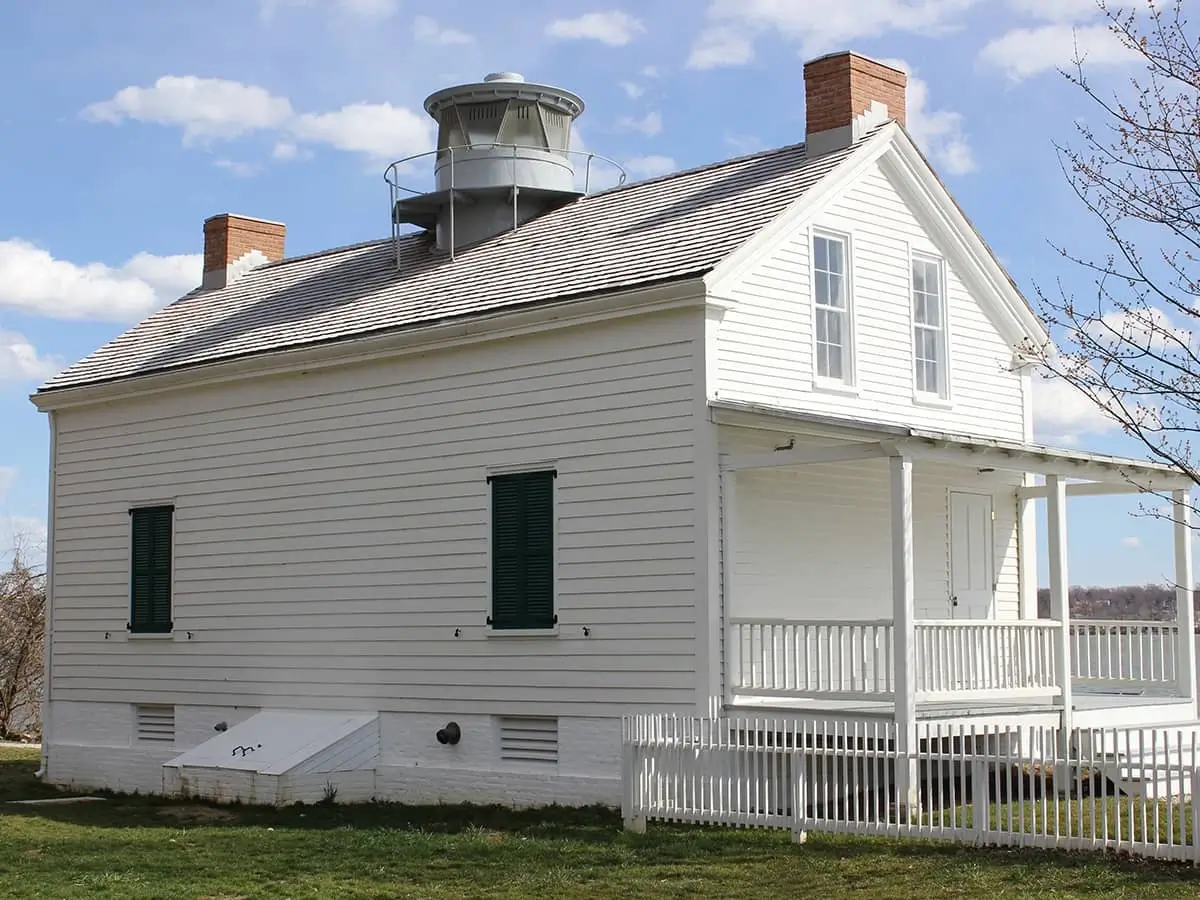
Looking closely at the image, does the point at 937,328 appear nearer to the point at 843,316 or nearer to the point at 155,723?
the point at 843,316

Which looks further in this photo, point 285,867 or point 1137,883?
point 285,867

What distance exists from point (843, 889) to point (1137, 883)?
200 centimetres

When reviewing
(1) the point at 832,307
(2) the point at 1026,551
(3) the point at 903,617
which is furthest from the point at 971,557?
(3) the point at 903,617

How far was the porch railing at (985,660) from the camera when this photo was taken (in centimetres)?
1510

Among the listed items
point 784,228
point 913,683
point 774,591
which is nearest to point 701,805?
point 913,683

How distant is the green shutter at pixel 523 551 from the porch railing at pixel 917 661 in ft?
7.39

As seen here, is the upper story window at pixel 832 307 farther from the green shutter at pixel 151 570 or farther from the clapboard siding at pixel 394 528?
the green shutter at pixel 151 570

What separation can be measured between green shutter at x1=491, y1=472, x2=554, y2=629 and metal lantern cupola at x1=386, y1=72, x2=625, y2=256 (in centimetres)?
493

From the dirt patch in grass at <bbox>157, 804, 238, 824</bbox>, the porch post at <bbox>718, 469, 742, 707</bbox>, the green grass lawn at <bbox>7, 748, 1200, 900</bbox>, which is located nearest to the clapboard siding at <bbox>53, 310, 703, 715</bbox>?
the porch post at <bbox>718, 469, 742, 707</bbox>

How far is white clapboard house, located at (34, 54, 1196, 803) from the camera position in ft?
52.2

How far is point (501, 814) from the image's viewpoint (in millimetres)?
16516

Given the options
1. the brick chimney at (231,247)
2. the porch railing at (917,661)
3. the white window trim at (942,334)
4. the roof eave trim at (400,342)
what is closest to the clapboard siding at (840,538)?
the porch railing at (917,661)

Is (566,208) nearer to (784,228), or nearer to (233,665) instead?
(784,228)

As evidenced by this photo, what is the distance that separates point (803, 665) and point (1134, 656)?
5360 millimetres
